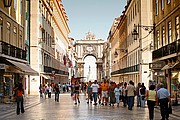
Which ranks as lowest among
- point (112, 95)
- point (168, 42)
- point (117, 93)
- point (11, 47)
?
point (112, 95)

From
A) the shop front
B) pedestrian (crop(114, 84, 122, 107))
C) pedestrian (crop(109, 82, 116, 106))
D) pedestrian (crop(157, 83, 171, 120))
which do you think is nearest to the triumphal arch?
the shop front

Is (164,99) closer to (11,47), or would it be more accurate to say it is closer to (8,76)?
(11,47)

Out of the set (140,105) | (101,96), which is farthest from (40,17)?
(140,105)

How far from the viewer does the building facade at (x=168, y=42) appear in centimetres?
2819

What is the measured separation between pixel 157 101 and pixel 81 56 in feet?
497

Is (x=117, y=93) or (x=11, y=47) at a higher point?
(x=11, y=47)

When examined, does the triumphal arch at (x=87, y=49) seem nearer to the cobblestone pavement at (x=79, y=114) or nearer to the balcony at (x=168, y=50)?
the balcony at (x=168, y=50)

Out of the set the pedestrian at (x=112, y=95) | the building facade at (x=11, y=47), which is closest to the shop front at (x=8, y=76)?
the building facade at (x=11, y=47)

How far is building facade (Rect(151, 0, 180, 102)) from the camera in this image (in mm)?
28192

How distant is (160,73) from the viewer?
115 feet

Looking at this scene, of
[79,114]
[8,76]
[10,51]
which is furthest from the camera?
[8,76]

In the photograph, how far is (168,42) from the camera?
103 ft

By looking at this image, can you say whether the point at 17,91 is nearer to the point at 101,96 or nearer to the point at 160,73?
the point at 101,96

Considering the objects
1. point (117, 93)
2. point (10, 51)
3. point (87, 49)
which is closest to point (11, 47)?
point (10, 51)
